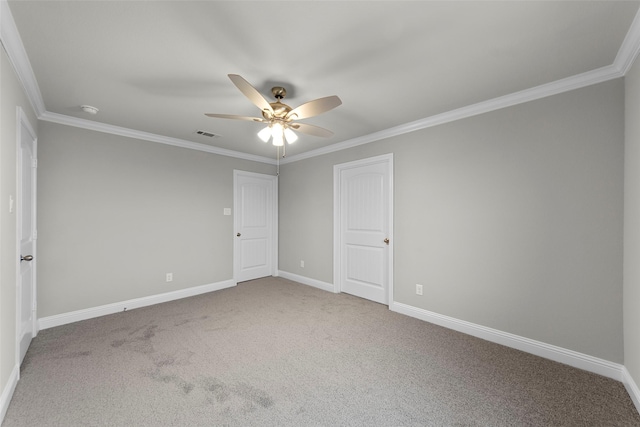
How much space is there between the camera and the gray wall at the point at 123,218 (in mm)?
3115

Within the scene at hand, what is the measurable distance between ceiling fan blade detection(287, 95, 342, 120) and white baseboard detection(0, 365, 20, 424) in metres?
2.69

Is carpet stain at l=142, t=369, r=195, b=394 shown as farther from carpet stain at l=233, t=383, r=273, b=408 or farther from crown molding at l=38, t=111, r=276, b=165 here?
crown molding at l=38, t=111, r=276, b=165

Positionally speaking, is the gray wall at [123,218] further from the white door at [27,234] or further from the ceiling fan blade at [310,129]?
the ceiling fan blade at [310,129]

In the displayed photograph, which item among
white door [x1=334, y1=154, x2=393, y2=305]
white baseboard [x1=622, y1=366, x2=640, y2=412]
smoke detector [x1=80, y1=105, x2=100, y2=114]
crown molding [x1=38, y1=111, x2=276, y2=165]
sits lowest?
white baseboard [x1=622, y1=366, x2=640, y2=412]

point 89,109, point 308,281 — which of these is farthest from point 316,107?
point 308,281

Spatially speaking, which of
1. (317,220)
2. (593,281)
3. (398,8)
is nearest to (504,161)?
(593,281)

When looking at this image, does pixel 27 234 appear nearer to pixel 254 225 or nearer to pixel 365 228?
pixel 254 225

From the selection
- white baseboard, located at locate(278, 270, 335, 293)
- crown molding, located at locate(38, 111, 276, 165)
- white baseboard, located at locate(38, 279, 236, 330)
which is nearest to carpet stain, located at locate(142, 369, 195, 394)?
white baseboard, located at locate(38, 279, 236, 330)

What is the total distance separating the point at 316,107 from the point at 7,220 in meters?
2.29

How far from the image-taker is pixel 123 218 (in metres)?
3.61

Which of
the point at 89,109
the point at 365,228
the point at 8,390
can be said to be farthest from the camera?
the point at 365,228

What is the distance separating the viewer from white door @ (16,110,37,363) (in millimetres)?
2369

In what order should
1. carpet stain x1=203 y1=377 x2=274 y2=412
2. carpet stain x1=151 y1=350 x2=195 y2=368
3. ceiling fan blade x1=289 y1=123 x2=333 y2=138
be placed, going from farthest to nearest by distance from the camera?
ceiling fan blade x1=289 y1=123 x2=333 y2=138
carpet stain x1=151 y1=350 x2=195 y2=368
carpet stain x1=203 y1=377 x2=274 y2=412

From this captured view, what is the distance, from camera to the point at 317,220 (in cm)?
468
